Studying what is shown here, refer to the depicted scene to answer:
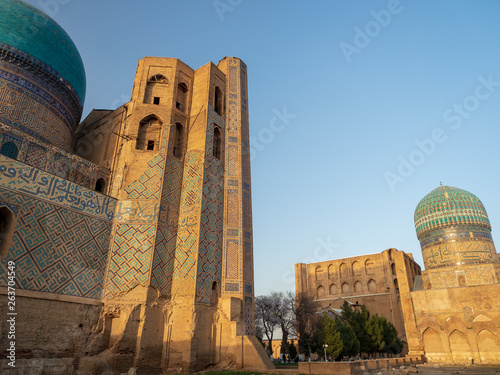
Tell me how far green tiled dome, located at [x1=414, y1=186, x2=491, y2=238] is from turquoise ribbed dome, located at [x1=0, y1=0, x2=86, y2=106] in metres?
23.2

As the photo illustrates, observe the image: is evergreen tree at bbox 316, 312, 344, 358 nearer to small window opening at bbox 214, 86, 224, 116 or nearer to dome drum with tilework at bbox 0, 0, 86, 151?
small window opening at bbox 214, 86, 224, 116

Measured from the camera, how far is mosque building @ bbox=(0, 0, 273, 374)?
7707 millimetres

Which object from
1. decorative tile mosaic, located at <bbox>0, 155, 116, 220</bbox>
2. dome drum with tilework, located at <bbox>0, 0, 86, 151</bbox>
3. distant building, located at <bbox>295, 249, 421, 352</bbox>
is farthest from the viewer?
distant building, located at <bbox>295, 249, 421, 352</bbox>

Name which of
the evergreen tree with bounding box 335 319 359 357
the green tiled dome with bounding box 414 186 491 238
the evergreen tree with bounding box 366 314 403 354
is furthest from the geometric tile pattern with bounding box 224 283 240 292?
the green tiled dome with bounding box 414 186 491 238

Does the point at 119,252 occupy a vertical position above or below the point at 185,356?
above

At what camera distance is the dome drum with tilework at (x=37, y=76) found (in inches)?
415

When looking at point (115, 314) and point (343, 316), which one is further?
point (343, 316)

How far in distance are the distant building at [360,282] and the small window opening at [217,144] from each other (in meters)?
18.2

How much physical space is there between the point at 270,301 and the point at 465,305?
1355 centimetres

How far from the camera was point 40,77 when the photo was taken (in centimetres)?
1134

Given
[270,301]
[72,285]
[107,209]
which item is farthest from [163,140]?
[270,301]

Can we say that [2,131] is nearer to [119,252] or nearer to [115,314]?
[119,252]

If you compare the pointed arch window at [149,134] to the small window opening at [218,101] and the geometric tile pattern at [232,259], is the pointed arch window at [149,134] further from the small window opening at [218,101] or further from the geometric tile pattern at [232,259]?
Result: the geometric tile pattern at [232,259]

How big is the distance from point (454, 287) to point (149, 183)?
17.3 meters
